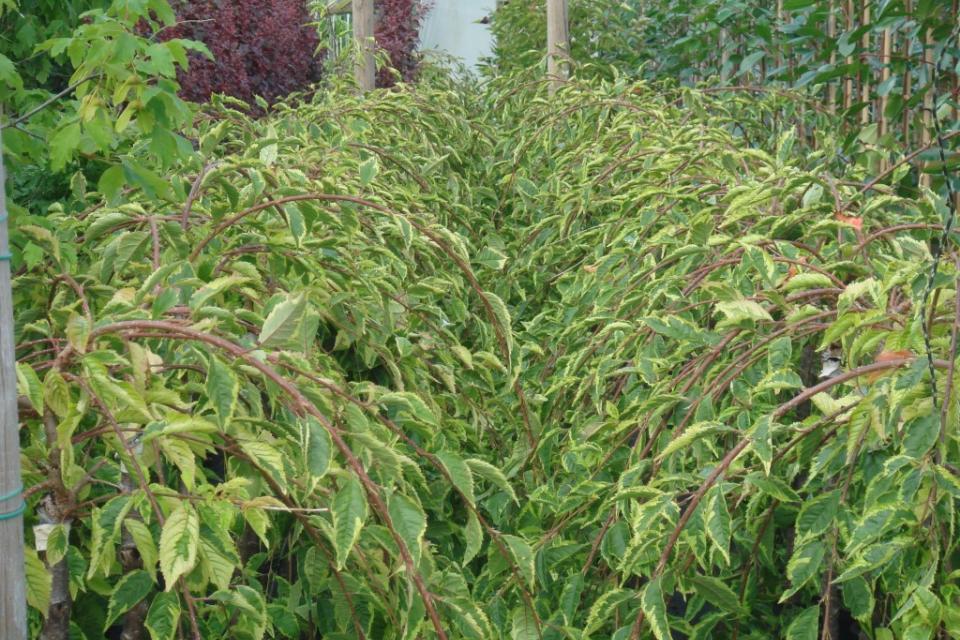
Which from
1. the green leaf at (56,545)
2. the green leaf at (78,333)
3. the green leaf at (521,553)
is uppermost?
the green leaf at (78,333)

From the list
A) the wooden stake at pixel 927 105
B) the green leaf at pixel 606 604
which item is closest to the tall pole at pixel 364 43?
the wooden stake at pixel 927 105

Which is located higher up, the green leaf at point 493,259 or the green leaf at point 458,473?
the green leaf at point 493,259

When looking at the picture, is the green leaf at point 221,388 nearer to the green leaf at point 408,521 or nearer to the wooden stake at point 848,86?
the green leaf at point 408,521

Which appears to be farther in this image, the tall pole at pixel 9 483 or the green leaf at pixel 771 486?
the green leaf at pixel 771 486

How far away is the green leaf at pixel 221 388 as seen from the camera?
1.26 meters

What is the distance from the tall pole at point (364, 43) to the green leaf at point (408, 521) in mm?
4950

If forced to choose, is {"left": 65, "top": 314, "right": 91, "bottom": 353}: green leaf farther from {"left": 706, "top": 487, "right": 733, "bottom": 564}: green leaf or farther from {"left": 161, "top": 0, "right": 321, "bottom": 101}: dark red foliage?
{"left": 161, "top": 0, "right": 321, "bottom": 101}: dark red foliage

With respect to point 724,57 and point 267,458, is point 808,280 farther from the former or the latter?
point 724,57

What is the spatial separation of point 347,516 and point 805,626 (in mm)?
657

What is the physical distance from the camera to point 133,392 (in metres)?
1.26

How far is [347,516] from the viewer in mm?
1272

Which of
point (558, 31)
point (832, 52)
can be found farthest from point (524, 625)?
point (558, 31)

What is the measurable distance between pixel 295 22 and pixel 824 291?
30.7 feet

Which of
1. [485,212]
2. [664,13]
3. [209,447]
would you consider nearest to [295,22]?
[664,13]
